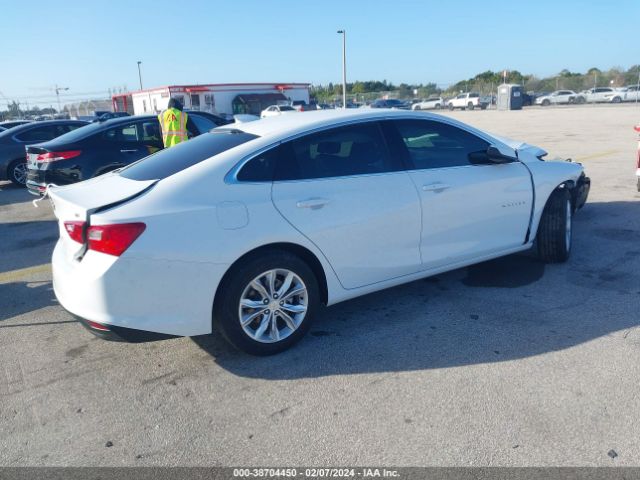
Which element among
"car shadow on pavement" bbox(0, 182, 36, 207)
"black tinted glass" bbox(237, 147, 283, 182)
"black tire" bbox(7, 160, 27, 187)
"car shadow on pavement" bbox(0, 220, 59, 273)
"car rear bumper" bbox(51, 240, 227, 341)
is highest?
"black tinted glass" bbox(237, 147, 283, 182)

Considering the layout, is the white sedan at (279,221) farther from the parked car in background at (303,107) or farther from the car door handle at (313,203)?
the parked car in background at (303,107)

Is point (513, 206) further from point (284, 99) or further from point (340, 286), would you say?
point (284, 99)

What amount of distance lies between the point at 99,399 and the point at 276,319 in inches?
47.6

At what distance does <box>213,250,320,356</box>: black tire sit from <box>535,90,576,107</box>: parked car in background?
5421 centimetres

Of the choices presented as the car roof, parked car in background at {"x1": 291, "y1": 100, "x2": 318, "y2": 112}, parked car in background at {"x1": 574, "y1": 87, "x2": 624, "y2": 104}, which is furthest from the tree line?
the car roof

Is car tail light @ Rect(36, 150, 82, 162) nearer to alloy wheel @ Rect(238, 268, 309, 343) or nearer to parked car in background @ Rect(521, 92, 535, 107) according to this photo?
alloy wheel @ Rect(238, 268, 309, 343)

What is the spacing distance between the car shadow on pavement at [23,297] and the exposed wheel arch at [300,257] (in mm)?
2291

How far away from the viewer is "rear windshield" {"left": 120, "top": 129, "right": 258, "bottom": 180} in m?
3.78

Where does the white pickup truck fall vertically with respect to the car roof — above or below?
below

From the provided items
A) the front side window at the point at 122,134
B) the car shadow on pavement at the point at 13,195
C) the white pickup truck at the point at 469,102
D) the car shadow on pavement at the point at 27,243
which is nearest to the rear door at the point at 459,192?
the car shadow on pavement at the point at 27,243

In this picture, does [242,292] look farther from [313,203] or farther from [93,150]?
[93,150]

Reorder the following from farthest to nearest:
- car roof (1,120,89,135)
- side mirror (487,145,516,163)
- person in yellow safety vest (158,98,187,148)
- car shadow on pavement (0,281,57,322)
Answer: car roof (1,120,89,135) < person in yellow safety vest (158,98,187,148) < car shadow on pavement (0,281,57,322) < side mirror (487,145,516,163)

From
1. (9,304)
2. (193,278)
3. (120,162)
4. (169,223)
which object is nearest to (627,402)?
(193,278)

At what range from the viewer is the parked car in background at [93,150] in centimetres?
860
